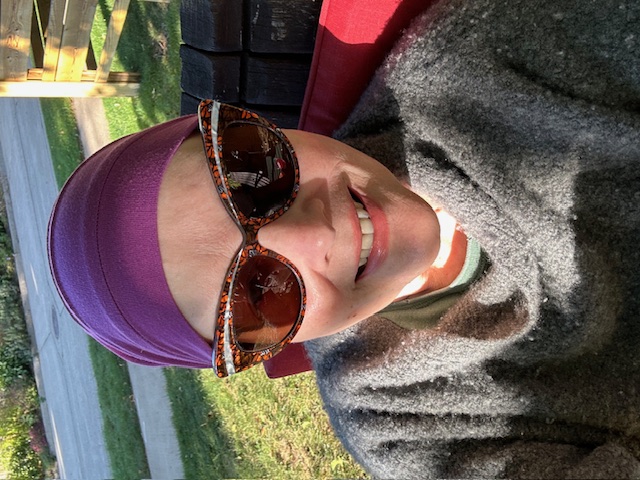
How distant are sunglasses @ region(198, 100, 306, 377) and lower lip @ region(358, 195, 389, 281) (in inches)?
7.1

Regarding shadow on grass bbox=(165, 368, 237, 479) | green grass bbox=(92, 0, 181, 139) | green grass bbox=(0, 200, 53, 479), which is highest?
green grass bbox=(92, 0, 181, 139)

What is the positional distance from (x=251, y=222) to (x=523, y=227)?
2.04 ft

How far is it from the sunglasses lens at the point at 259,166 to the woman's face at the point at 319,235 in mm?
40

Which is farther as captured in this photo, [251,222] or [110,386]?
[110,386]

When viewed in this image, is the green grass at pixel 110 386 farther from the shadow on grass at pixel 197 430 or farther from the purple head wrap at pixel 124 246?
the purple head wrap at pixel 124 246

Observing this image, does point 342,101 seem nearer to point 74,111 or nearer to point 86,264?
point 86,264

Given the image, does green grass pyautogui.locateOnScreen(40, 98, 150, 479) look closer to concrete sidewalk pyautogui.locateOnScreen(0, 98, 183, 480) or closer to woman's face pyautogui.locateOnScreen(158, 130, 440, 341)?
concrete sidewalk pyautogui.locateOnScreen(0, 98, 183, 480)

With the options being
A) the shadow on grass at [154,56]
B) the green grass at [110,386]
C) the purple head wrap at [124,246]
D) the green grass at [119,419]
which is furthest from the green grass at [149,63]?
→ the purple head wrap at [124,246]

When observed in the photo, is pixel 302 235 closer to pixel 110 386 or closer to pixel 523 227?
pixel 523 227

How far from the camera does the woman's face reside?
132 centimetres

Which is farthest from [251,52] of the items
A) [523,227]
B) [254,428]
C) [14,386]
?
[14,386]

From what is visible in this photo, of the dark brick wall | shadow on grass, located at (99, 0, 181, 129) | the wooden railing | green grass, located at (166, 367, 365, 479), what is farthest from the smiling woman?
shadow on grass, located at (99, 0, 181, 129)

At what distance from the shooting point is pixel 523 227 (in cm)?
140

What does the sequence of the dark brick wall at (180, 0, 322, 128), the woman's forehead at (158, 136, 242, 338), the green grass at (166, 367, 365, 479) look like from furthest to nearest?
the green grass at (166, 367, 365, 479) < the dark brick wall at (180, 0, 322, 128) < the woman's forehead at (158, 136, 242, 338)
